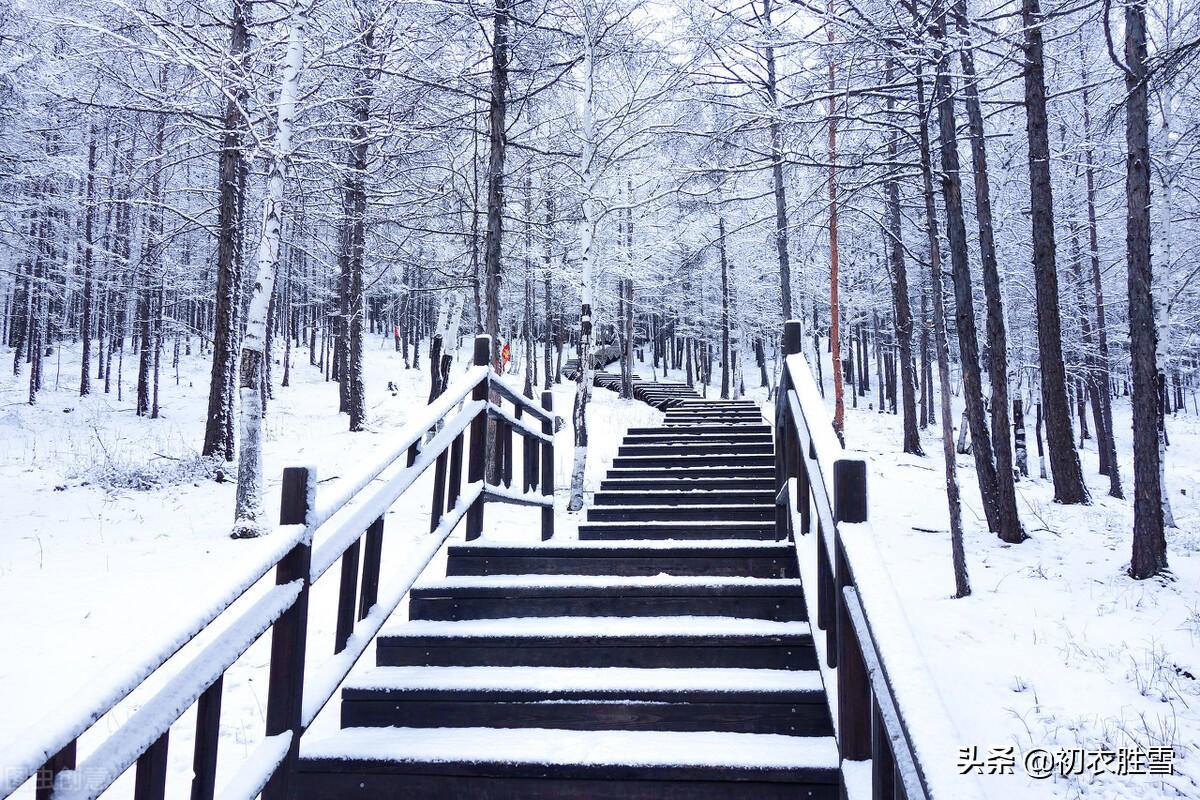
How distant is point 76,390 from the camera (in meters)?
24.1

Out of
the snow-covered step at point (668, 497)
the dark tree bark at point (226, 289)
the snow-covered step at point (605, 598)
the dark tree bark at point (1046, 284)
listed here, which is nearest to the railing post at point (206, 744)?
the snow-covered step at point (605, 598)

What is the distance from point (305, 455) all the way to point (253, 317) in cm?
610

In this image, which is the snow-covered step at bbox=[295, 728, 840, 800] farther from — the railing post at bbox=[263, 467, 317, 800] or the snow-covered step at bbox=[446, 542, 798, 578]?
the snow-covered step at bbox=[446, 542, 798, 578]

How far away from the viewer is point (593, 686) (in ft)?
9.61

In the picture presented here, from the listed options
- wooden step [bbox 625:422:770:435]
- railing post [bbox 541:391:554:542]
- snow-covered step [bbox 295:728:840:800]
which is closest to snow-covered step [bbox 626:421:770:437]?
wooden step [bbox 625:422:770:435]

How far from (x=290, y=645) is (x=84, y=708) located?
100 centimetres

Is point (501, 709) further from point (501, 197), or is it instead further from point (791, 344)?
point (501, 197)

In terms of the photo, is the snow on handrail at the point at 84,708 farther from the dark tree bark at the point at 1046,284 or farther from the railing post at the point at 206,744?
the dark tree bark at the point at 1046,284

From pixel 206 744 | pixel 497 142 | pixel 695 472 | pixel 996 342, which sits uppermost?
pixel 497 142

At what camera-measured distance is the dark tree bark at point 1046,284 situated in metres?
8.59

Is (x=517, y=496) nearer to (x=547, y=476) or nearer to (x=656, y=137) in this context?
(x=547, y=476)

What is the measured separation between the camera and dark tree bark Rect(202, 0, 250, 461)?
1112 centimetres

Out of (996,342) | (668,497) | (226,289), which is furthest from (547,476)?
(226,289)

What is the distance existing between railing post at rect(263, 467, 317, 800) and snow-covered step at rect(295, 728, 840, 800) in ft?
1.07
